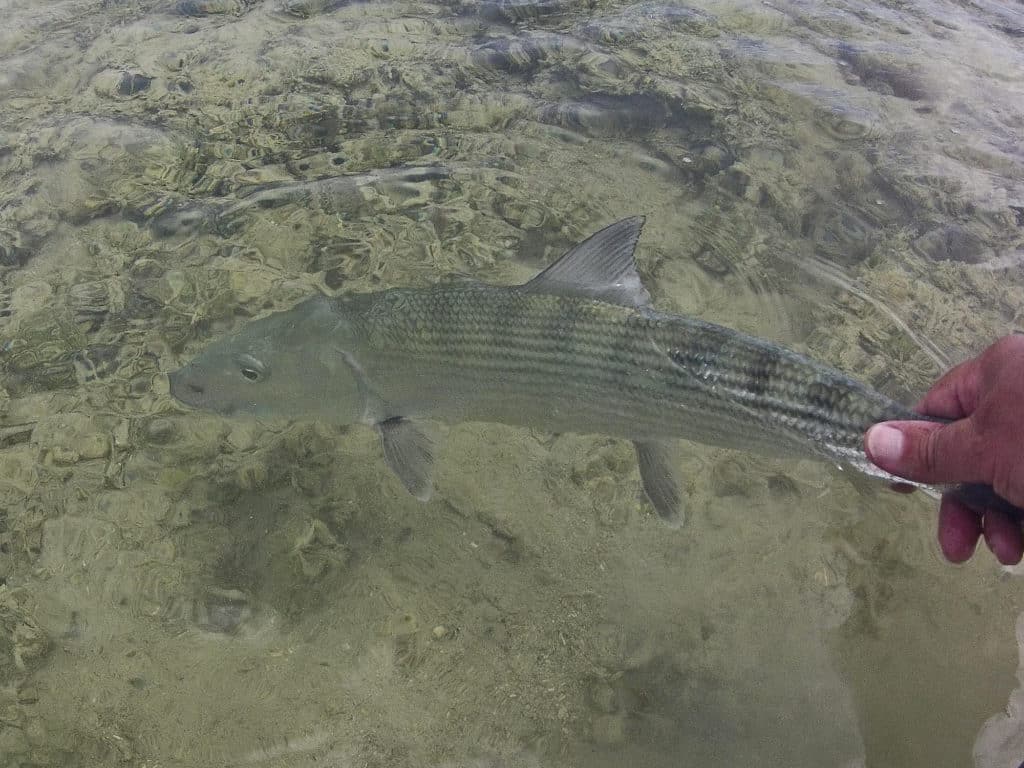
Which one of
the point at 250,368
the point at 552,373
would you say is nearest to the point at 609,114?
the point at 552,373

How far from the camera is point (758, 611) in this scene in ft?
11.4

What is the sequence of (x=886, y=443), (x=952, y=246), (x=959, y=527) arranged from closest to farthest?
1. (x=886, y=443)
2. (x=959, y=527)
3. (x=952, y=246)

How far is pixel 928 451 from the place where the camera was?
2133 mm

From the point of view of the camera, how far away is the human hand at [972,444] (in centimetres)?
195

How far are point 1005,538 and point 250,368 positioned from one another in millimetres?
3232

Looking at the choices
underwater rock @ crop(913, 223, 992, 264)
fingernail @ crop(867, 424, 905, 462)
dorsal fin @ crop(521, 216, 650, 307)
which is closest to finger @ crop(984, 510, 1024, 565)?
fingernail @ crop(867, 424, 905, 462)

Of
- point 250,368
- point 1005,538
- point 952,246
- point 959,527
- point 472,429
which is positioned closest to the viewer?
point 1005,538

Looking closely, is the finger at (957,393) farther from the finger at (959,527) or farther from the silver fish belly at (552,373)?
the finger at (959,527)

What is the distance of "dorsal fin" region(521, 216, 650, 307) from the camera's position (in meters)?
3.02

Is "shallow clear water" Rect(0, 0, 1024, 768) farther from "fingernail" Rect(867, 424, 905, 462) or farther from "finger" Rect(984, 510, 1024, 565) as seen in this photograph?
"fingernail" Rect(867, 424, 905, 462)

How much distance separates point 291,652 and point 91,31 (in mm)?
7167

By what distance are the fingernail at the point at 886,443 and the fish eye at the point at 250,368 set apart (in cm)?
270

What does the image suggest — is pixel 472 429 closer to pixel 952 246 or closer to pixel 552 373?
pixel 552 373

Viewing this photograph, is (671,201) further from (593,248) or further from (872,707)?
(872,707)
